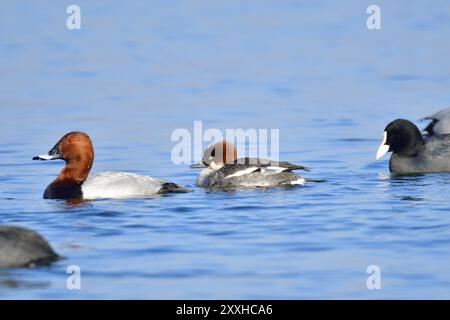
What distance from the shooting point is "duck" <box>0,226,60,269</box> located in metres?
11.1

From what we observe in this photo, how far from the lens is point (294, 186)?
15547 millimetres

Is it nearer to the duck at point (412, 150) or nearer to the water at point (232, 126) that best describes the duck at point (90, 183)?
the water at point (232, 126)

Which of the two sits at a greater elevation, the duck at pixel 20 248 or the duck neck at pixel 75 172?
the duck neck at pixel 75 172

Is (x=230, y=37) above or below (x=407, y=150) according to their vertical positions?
above

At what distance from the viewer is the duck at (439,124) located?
1833cm

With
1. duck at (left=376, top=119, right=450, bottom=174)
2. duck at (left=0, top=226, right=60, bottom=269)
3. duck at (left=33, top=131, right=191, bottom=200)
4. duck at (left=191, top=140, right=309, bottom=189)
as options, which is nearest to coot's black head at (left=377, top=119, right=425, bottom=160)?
duck at (left=376, top=119, right=450, bottom=174)

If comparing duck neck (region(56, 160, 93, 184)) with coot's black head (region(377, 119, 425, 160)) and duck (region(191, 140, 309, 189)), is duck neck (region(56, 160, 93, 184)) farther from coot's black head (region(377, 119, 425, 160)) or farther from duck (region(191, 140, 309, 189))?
coot's black head (region(377, 119, 425, 160))

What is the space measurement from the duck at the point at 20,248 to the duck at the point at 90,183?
3.74m

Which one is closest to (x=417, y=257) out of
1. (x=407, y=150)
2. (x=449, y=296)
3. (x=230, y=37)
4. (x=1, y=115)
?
(x=449, y=296)

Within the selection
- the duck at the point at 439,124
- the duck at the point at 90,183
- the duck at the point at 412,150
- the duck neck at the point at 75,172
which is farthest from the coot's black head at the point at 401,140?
the duck neck at the point at 75,172

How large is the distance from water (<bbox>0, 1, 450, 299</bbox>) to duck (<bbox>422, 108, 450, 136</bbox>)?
2.93ft
